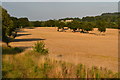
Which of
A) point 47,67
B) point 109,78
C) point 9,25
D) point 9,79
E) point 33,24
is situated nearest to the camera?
point 9,79

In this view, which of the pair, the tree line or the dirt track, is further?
the tree line

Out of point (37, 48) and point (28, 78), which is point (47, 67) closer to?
point (28, 78)

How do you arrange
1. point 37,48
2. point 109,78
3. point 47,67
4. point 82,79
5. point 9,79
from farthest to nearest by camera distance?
point 37,48, point 47,67, point 109,78, point 82,79, point 9,79

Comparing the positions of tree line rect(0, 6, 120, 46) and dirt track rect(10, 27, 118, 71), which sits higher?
tree line rect(0, 6, 120, 46)

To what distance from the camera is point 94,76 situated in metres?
7.91

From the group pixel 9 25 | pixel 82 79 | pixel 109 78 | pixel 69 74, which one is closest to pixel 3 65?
pixel 69 74

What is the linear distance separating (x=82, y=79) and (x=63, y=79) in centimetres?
91

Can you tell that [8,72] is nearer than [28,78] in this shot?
No

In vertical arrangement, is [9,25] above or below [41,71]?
above

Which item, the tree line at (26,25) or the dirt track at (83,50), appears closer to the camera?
the dirt track at (83,50)

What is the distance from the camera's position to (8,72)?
794 cm

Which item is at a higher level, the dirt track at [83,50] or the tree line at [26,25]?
the tree line at [26,25]

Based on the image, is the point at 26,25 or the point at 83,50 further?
the point at 26,25

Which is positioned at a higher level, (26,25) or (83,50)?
(26,25)
